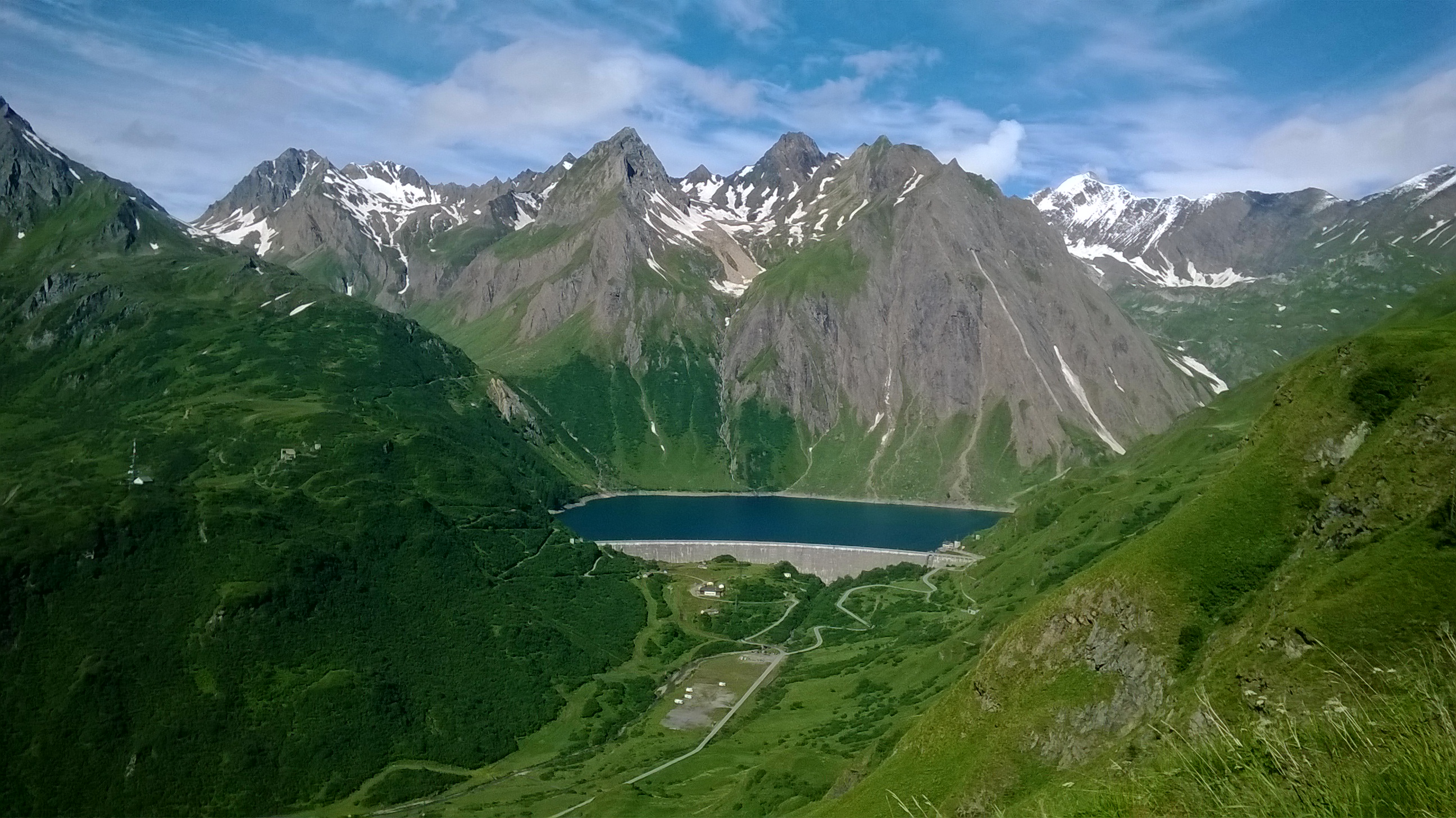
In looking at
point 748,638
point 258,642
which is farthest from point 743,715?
point 258,642

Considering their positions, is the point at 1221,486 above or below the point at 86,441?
below

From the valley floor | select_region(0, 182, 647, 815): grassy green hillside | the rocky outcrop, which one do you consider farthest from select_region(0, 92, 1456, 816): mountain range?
the valley floor

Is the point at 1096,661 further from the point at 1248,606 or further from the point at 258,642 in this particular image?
the point at 258,642

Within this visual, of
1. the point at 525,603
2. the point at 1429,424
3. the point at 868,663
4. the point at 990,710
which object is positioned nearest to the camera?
the point at 1429,424

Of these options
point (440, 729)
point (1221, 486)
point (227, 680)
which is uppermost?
point (1221, 486)

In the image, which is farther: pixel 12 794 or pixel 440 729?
pixel 440 729

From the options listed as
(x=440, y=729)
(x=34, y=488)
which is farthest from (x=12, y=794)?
(x=34, y=488)

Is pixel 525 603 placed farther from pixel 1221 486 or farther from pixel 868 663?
pixel 1221 486

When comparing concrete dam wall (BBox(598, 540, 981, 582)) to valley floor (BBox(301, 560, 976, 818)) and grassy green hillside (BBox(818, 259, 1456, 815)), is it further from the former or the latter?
grassy green hillside (BBox(818, 259, 1456, 815))

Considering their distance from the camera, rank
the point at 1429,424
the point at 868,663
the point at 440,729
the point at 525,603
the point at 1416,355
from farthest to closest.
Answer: the point at 525,603 < the point at 868,663 < the point at 440,729 < the point at 1416,355 < the point at 1429,424
